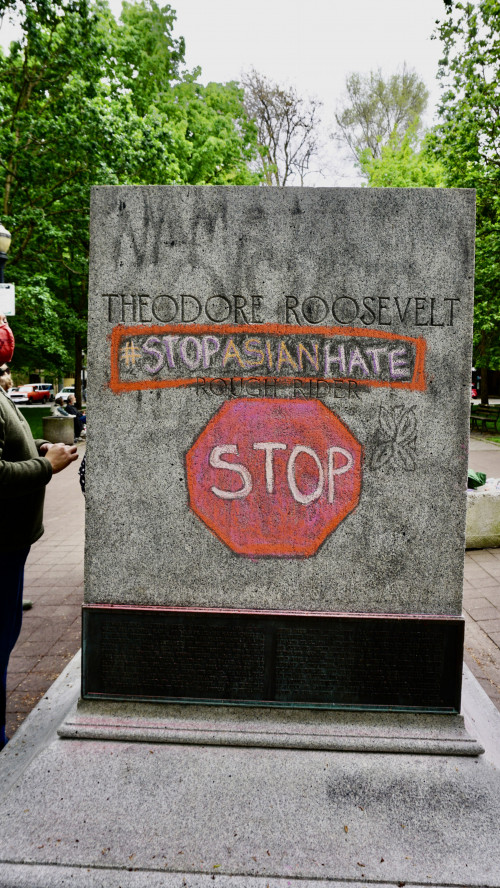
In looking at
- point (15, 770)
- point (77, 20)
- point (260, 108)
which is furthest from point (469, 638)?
point (260, 108)

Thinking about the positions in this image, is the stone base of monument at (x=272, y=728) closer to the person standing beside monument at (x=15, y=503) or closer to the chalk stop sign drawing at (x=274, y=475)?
the person standing beside monument at (x=15, y=503)

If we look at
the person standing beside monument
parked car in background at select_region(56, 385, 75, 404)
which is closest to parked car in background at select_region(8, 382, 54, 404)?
parked car in background at select_region(56, 385, 75, 404)

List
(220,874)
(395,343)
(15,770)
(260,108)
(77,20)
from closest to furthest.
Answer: (220,874)
(15,770)
(395,343)
(77,20)
(260,108)

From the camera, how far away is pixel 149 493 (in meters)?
2.78

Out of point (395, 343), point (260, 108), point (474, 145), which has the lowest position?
point (395, 343)

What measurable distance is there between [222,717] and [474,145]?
14593 mm

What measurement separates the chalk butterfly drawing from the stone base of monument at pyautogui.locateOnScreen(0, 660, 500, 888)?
133 centimetres

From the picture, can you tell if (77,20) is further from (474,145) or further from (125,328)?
(125,328)

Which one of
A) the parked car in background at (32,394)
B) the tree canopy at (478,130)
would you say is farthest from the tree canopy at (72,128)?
the parked car in background at (32,394)

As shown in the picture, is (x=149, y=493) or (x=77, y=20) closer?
(x=149, y=493)

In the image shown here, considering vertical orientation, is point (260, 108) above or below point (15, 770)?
above

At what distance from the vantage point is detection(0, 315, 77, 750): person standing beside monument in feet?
8.70

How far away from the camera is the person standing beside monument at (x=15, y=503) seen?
265 cm

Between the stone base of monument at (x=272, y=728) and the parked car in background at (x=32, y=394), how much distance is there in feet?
129
